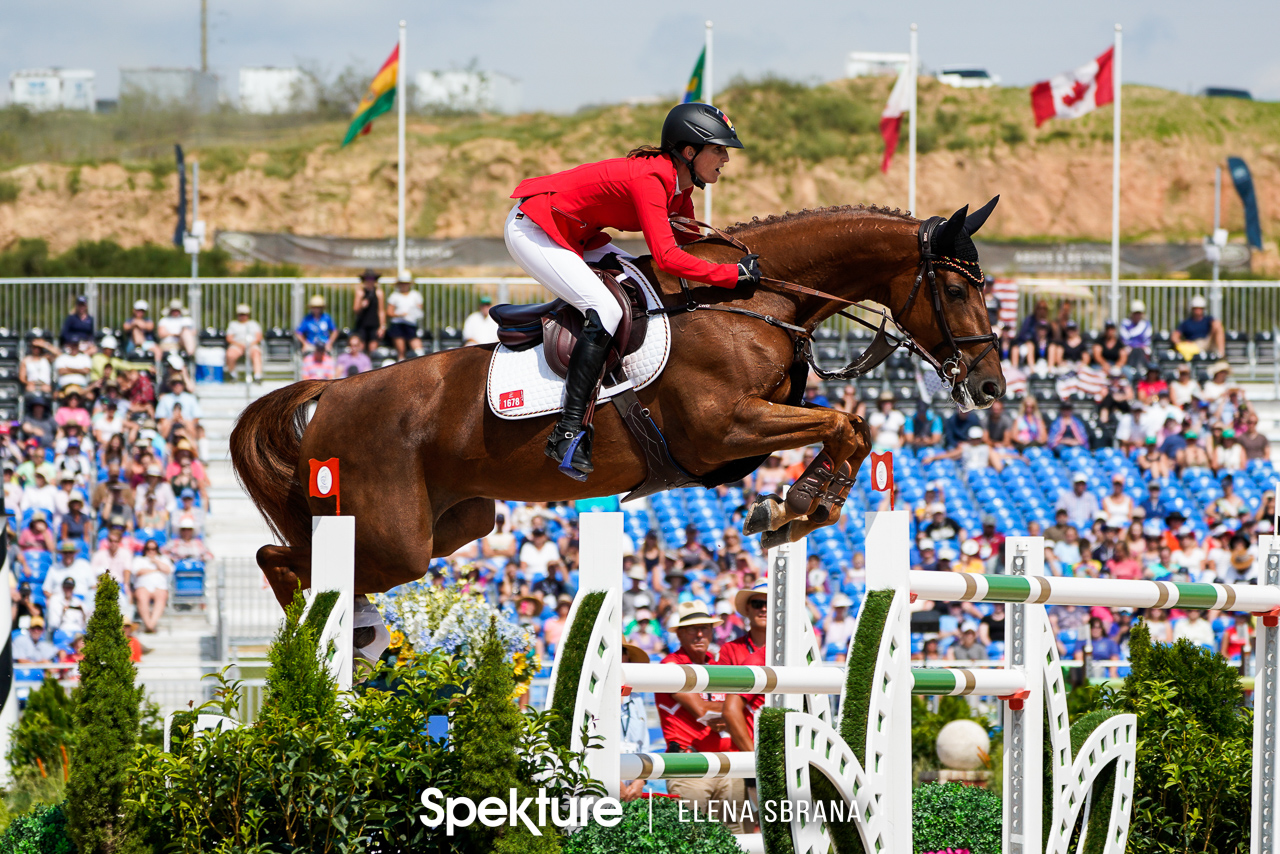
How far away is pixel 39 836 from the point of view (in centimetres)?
473

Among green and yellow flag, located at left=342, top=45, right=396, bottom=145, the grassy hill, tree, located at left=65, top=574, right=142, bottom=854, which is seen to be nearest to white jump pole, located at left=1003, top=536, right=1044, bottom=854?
tree, located at left=65, top=574, right=142, bottom=854

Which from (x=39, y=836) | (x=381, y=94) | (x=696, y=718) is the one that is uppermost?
(x=381, y=94)

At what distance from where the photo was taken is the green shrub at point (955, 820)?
5566mm

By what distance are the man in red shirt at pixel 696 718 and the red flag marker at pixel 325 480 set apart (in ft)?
5.43

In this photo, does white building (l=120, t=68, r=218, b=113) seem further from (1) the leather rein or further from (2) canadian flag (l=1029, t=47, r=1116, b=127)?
(1) the leather rein

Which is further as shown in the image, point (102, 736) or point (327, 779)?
point (102, 736)

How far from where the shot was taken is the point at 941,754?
25.4 feet

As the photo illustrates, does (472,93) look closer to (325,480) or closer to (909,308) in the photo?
(909,308)

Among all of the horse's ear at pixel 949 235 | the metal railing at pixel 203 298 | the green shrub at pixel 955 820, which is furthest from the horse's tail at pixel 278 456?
the metal railing at pixel 203 298

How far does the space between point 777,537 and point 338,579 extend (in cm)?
140

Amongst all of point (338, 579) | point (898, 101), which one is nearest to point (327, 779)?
point (338, 579)

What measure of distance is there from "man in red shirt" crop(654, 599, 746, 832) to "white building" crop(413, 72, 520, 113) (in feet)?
138

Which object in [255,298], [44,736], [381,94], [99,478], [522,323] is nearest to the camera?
[522,323]

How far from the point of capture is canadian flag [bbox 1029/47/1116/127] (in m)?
18.8
